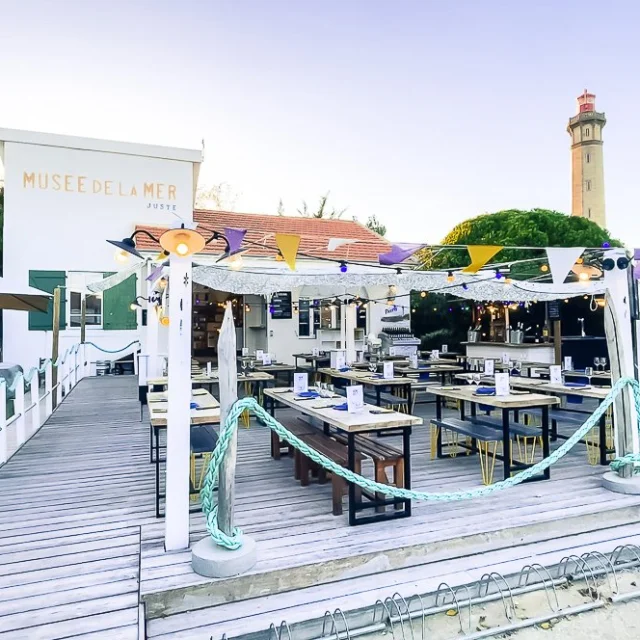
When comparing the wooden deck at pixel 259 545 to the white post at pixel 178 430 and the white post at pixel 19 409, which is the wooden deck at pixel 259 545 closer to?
the white post at pixel 178 430

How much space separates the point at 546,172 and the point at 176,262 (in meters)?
19.2

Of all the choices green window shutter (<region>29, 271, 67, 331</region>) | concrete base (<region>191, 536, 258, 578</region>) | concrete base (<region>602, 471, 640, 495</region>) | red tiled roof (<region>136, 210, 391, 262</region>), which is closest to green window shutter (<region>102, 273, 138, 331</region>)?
green window shutter (<region>29, 271, 67, 331</region>)

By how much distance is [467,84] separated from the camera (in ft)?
36.0

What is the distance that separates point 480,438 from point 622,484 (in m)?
1.21

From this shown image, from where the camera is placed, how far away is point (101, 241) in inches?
514

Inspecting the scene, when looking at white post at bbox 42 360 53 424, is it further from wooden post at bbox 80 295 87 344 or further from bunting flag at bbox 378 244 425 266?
bunting flag at bbox 378 244 425 266

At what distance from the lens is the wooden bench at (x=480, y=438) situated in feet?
15.4

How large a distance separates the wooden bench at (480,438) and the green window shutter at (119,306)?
10.1 meters

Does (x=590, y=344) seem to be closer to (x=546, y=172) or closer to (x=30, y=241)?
(x=546, y=172)

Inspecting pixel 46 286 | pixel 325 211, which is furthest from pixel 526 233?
pixel 325 211

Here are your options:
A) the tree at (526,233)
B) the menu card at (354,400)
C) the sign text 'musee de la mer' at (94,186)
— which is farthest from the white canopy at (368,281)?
the sign text 'musee de la mer' at (94,186)

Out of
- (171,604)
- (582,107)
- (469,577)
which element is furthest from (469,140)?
(582,107)

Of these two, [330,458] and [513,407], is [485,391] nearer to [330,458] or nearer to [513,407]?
[513,407]

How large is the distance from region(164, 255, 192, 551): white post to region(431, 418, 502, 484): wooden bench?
281 centimetres
